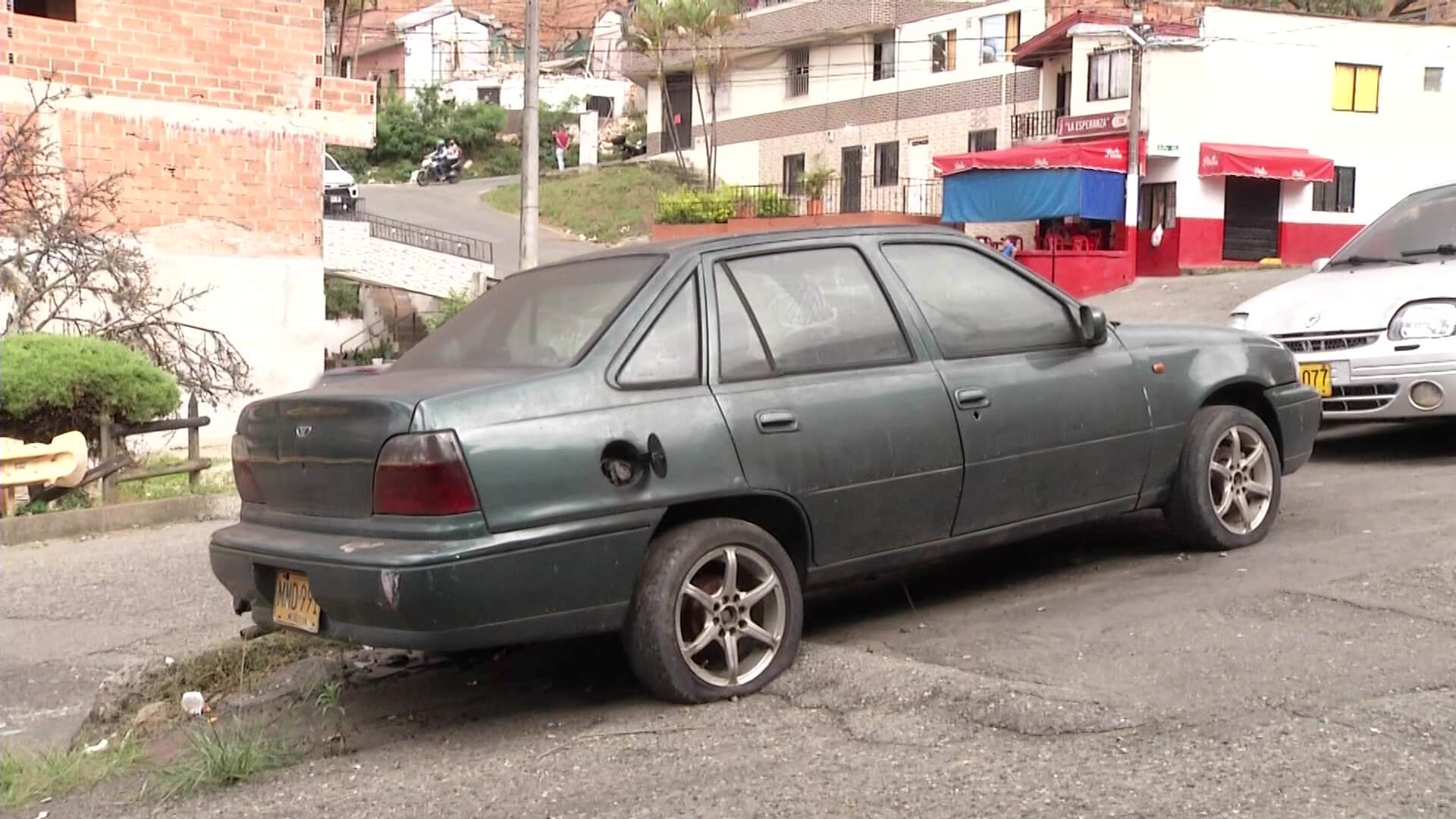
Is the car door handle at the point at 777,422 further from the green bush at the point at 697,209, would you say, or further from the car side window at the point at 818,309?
the green bush at the point at 697,209

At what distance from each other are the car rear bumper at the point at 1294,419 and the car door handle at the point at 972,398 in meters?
1.79

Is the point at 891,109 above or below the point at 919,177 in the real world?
above

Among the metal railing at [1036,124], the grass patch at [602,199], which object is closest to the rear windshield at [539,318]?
the metal railing at [1036,124]

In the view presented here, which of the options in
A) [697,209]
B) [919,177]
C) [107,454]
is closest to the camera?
[107,454]

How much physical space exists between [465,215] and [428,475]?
3827cm

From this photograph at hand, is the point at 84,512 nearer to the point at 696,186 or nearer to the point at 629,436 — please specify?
the point at 629,436

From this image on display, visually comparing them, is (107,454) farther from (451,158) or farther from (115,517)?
(451,158)

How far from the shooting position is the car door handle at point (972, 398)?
529 centimetres

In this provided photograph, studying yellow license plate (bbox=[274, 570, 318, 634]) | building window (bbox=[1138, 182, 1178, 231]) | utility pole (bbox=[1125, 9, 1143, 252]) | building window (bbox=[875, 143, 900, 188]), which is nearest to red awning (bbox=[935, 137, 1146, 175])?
utility pole (bbox=[1125, 9, 1143, 252])

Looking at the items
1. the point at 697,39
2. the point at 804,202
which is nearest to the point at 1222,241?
the point at 804,202

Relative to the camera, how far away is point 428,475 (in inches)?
166

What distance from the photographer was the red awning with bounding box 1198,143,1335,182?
96.9ft

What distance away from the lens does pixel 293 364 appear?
18.3 meters

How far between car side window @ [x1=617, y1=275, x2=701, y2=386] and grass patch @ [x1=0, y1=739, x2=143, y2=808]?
6.51ft
